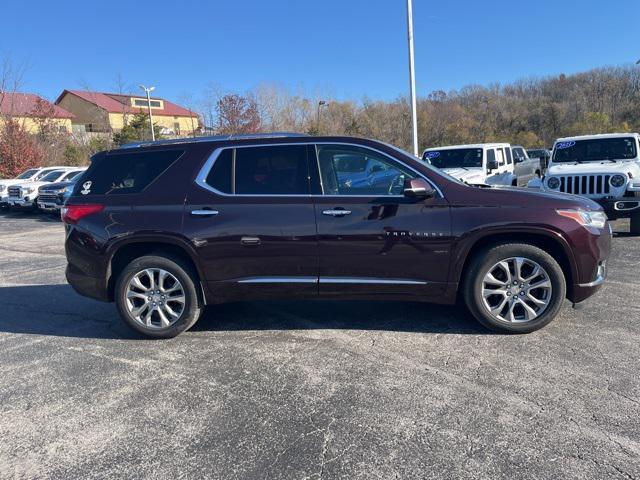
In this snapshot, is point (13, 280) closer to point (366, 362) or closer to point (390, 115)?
point (366, 362)

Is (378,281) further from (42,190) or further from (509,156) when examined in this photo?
(42,190)

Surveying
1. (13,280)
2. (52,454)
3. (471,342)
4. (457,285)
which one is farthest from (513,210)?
(13,280)

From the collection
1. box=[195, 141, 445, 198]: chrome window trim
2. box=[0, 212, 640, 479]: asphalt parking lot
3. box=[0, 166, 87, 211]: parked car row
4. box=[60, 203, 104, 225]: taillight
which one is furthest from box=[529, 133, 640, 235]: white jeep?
box=[0, 166, 87, 211]: parked car row

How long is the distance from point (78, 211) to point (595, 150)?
1011cm

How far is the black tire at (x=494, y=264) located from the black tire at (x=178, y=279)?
253 cm

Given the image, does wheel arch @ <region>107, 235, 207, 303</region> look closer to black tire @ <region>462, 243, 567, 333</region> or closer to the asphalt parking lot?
the asphalt parking lot

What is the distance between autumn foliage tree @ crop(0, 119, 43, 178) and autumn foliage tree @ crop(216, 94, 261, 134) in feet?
47.1

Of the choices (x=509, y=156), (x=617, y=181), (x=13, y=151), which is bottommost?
(x=617, y=181)

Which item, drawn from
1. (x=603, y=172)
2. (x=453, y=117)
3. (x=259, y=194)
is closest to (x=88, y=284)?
(x=259, y=194)

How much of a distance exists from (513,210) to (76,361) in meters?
4.04

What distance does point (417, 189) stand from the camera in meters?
4.20

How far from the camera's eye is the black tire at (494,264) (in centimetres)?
436

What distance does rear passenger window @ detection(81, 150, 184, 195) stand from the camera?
15.6 feet

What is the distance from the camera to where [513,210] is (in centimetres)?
430
